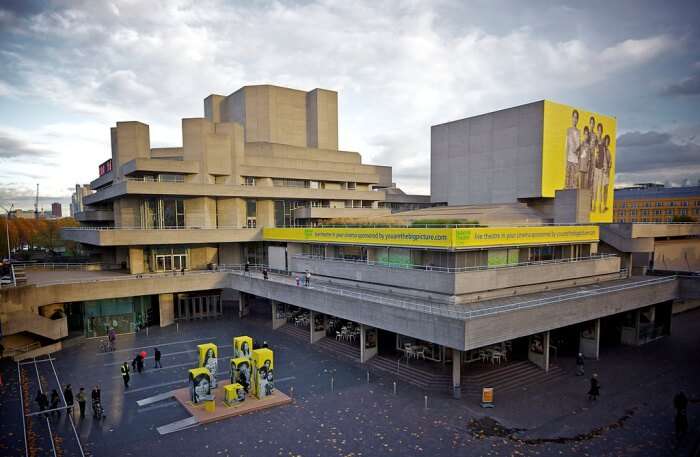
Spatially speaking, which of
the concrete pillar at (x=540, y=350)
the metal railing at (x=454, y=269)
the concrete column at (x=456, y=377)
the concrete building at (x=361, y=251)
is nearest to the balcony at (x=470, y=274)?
the metal railing at (x=454, y=269)

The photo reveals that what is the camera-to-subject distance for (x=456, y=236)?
2573 centimetres

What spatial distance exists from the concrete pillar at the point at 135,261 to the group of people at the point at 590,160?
159ft

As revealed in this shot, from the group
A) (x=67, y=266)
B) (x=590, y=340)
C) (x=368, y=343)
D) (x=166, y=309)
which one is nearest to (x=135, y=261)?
(x=166, y=309)

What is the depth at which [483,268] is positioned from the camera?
27.6 meters

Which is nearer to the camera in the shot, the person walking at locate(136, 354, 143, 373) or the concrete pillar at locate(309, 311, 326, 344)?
the person walking at locate(136, 354, 143, 373)

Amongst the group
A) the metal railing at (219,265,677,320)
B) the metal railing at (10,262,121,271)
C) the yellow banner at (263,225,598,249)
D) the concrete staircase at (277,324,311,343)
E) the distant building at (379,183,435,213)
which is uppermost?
the distant building at (379,183,435,213)

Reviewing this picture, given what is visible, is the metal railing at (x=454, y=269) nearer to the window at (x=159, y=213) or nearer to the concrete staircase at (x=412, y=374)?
the concrete staircase at (x=412, y=374)

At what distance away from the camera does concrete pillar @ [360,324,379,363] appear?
1080 inches

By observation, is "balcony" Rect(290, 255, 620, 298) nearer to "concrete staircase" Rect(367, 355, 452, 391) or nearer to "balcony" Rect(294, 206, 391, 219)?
"concrete staircase" Rect(367, 355, 452, 391)

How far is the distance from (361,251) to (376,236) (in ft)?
10.6

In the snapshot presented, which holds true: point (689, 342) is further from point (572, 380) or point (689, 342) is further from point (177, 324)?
point (177, 324)

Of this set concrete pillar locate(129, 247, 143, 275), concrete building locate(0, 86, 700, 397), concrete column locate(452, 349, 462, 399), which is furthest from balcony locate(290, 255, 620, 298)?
concrete pillar locate(129, 247, 143, 275)

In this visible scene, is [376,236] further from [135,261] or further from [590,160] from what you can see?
[590,160]

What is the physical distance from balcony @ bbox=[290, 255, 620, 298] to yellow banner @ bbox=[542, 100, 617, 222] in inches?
431
